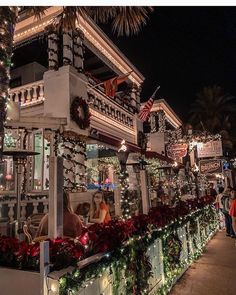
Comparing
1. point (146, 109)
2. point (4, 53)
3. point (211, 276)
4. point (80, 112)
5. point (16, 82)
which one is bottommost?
point (211, 276)

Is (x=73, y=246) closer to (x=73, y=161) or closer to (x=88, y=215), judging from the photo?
(x=88, y=215)

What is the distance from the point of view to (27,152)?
638 cm

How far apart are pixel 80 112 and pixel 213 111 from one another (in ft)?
110

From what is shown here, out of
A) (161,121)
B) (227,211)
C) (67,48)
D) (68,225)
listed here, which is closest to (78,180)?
(67,48)

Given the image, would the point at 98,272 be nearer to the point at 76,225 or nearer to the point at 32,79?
the point at 76,225

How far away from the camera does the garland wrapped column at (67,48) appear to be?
32.4 ft

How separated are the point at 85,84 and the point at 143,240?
6.90m

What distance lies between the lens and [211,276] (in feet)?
21.6

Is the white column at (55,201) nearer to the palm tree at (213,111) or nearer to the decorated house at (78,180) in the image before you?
the decorated house at (78,180)

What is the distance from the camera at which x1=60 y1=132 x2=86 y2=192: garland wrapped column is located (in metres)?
9.45

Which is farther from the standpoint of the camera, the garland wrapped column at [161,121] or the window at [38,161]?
the garland wrapped column at [161,121]

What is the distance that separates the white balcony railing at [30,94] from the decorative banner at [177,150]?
9.83m

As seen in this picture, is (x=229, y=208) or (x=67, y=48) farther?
(x=229, y=208)

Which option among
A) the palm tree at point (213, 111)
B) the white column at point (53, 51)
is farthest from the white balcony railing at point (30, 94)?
the palm tree at point (213, 111)
